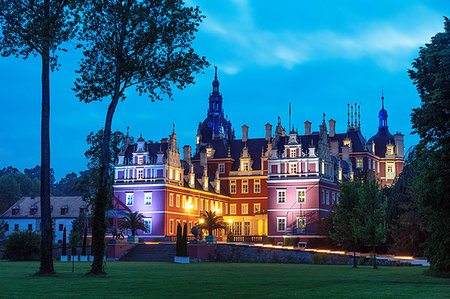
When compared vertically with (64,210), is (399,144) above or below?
above

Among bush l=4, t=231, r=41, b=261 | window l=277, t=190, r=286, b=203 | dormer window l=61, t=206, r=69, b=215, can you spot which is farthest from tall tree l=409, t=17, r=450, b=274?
dormer window l=61, t=206, r=69, b=215

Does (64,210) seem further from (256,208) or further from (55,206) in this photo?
(256,208)

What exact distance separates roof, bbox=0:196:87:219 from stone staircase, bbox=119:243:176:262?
38.5 m

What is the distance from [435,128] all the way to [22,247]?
1664 inches

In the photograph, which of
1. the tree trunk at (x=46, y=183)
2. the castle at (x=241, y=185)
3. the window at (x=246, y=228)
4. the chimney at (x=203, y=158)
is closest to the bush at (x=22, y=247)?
the castle at (x=241, y=185)

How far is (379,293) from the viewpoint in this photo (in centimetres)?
2042

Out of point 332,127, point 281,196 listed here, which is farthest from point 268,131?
point 281,196

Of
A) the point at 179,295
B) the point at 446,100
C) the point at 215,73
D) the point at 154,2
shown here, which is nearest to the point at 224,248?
the point at 154,2

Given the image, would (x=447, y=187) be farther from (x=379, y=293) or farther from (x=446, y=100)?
(x=379, y=293)

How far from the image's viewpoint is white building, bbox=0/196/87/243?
9812 cm

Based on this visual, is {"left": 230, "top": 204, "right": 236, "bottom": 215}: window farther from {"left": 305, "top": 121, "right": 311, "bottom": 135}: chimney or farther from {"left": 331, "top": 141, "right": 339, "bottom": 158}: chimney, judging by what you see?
{"left": 331, "top": 141, "right": 339, "bottom": 158}: chimney

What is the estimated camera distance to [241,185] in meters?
A: 91.4

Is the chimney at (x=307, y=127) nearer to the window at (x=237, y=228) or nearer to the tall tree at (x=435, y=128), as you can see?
the window at (x=237, y=228)

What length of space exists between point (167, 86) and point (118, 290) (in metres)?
15.5
